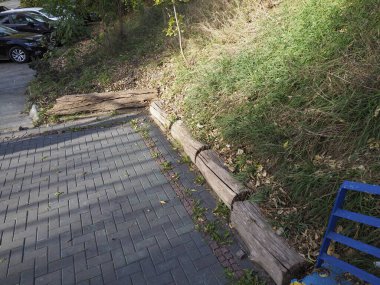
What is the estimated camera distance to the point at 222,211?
150 inches

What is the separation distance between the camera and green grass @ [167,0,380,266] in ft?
10.7

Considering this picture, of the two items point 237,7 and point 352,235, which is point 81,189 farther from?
point 237,7

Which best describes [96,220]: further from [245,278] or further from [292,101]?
[292,101]

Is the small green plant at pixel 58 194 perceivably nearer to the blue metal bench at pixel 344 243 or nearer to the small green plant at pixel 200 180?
the small green plant at pixel 200 180

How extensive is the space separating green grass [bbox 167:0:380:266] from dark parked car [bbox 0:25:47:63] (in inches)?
341

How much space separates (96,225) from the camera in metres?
3.81

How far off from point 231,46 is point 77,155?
3.63 metres

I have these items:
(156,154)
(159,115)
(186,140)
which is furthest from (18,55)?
(186,140)

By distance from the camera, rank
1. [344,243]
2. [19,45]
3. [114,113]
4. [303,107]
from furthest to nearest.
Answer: [19,45], [114,113], [303,107], [344,243]

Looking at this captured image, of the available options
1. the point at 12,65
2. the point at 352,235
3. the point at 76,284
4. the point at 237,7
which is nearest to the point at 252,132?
the point at 352,235

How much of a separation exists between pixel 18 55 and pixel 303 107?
1184 cm

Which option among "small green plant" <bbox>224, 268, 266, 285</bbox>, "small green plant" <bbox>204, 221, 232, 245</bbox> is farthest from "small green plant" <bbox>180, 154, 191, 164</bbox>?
"small green plant" <bbox>224, 268, 266, 285</bbox>

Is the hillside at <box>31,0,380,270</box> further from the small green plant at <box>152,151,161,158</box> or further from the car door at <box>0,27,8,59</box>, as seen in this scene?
the car door at <box>0,27,8,59</box>

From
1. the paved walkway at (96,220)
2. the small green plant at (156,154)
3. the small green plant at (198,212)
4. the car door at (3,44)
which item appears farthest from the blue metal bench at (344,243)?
the car door at (3,44)
